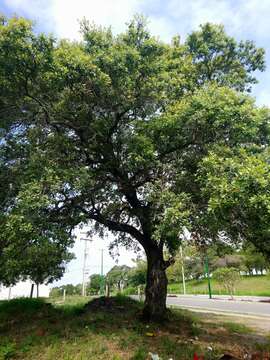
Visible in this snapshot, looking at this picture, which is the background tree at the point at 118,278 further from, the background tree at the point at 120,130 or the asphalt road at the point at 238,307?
the background tree at the point at 120,130

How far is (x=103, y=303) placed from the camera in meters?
11.9

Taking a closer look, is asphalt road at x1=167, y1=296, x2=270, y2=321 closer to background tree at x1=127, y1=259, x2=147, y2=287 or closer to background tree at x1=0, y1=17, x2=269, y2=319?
background tree at x1=0, y1=17, x2=269, y2=319

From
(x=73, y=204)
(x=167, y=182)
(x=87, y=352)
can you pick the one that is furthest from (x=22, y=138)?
(x=87, y=352)

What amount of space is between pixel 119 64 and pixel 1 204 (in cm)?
525

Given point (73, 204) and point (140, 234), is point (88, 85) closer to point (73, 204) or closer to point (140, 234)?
point (73, 204)

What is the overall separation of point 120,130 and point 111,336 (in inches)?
235

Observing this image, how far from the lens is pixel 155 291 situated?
393 inches

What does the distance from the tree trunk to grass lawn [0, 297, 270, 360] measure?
350mm

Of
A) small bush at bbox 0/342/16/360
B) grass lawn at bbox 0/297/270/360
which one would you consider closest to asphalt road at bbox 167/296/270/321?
grass lawn at bbox 0/297/270/360

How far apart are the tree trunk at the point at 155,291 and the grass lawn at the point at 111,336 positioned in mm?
350

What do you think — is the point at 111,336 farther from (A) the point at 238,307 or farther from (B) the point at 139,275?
(B) the point at 139,275

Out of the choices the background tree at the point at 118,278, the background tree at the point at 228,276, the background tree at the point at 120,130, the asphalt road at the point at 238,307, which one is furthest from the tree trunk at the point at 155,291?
the background tree at the point at 118,278

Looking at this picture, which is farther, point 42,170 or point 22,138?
point 22,138

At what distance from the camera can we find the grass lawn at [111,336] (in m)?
7.36
